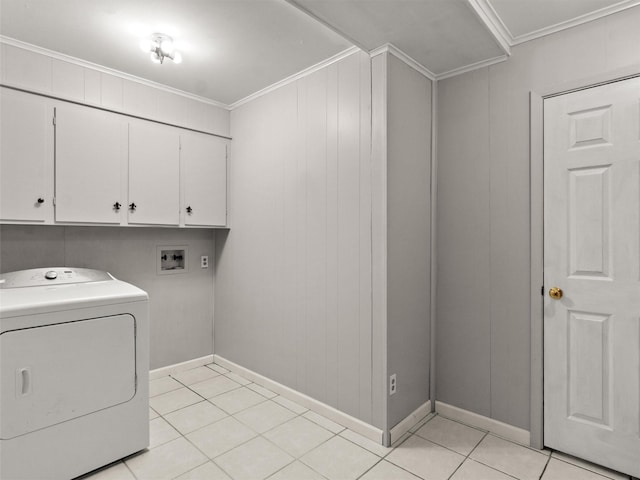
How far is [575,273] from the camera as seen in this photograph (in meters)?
2.05

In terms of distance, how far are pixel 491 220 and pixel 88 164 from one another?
2.81 meters

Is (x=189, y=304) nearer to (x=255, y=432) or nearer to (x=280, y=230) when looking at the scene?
(x=280, y=230)

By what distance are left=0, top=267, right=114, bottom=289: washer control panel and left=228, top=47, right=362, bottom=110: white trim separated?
1856mm

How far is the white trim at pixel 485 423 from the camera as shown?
2.19 meters

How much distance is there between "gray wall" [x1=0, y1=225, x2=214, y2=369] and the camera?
2527 millimetres

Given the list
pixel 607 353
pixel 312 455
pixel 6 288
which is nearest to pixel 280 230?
pixel 312 455

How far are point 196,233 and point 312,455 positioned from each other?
2.21 meters

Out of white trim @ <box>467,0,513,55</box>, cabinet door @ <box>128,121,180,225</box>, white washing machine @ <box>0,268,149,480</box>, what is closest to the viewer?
white washing machine @ <box>0,268,149,480</box>

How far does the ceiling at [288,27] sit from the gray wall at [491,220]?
0.16 m

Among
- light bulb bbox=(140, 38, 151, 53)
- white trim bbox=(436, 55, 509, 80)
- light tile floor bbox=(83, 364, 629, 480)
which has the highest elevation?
light bulb bbox=(140, 38, 151, 53)

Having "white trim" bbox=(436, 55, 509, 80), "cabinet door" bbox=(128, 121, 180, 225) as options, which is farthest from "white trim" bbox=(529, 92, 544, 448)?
"cabinet door" bbox=(128, 121, 180, 225)

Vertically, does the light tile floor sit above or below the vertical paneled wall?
below

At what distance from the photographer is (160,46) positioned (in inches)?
87.3

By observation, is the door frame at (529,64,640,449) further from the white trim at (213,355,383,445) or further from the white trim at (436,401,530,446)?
the white trim at (213,355,383,445)
